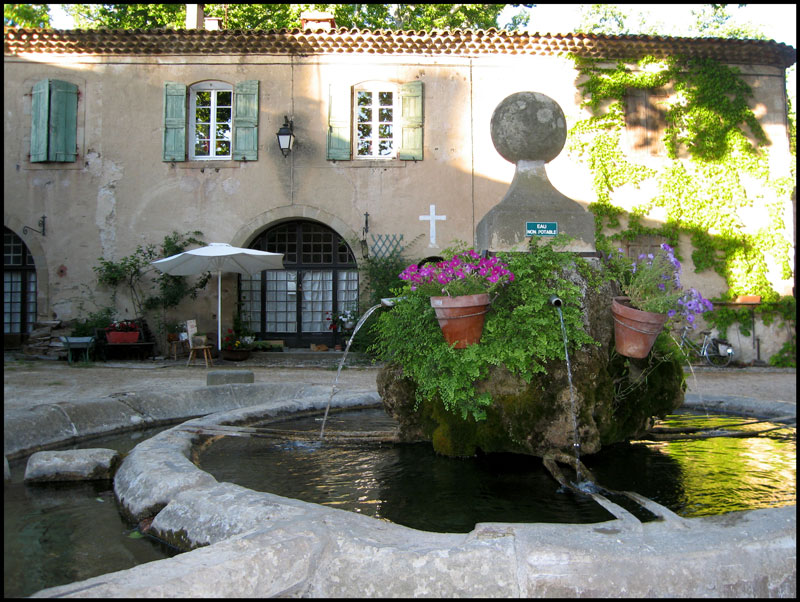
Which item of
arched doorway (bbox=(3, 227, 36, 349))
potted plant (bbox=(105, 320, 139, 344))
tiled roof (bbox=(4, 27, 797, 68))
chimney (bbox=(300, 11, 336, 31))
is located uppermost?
chimney (bbox=(300, 11, 336, 31))

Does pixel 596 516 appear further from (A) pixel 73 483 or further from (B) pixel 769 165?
(B) pixel 769 165

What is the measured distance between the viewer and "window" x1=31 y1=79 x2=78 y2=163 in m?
12.6

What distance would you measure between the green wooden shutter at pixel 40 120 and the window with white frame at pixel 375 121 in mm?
6186

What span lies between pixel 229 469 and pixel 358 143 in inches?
424

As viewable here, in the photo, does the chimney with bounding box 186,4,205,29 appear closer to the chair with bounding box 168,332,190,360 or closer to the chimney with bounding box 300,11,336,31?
the chimney with bounding box 300,11,336,31

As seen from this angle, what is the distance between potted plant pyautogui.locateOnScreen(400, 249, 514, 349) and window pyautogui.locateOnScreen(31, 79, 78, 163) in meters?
11.9

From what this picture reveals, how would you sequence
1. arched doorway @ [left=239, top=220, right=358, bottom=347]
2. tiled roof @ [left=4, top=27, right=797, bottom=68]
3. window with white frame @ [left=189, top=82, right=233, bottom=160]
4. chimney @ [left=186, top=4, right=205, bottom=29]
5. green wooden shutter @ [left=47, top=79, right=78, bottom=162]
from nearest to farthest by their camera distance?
A: tiled roof @ [left=4, top=27, right=797, bottom=68]
green wooden shutter @ [left=47, top=79, right=78, bottom=162]
window with white frame @ [left=189, top=82, right=233, bottom=160]
arched doorway @ [left=239, top=220, right=358, bottom=347]
chimney @ [left=186, top=4, right=205, bottom=29]

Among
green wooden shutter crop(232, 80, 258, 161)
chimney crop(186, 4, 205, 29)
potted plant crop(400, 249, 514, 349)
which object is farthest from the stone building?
potted plant crop(400, 249, 514, 349)

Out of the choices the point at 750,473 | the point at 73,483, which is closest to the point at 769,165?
the point at 750,473

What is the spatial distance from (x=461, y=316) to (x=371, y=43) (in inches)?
433

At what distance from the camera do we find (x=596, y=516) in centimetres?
248

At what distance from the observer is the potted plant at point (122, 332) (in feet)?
38.7

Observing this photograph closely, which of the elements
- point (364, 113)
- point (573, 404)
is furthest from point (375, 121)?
point (573, 404)

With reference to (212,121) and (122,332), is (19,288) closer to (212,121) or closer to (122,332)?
(122,332)
